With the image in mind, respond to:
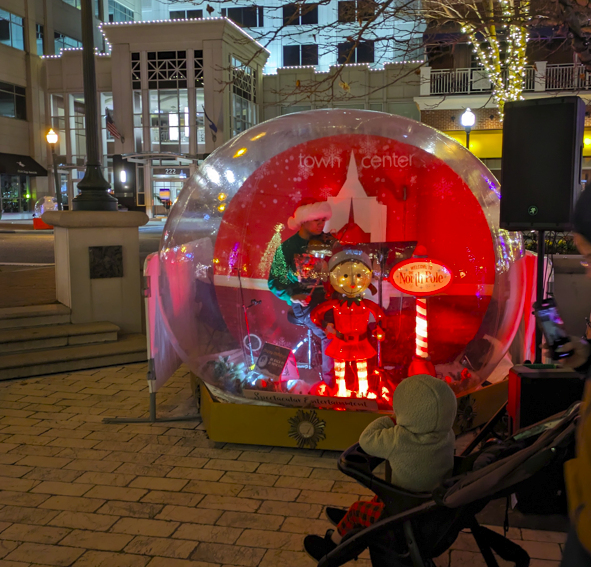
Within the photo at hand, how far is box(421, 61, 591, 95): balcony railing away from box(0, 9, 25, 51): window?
2291cm

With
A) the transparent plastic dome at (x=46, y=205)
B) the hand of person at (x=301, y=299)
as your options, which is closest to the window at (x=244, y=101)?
the transparent plastic dome at (x=46, y=205)

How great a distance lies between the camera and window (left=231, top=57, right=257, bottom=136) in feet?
103

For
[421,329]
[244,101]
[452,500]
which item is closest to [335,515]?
[452,500]

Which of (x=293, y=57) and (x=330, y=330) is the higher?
(x=293, y=57)

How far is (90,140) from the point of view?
748cm

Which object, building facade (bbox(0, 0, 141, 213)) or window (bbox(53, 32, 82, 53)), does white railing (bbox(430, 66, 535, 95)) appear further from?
window (bbox(53, 32, 82, 53))

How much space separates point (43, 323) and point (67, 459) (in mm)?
3172

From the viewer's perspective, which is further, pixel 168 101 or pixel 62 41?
pixel 62 41

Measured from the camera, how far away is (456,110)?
22.6 metres

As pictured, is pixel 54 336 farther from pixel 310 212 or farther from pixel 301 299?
pixel 310 212

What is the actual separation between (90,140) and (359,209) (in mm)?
3966

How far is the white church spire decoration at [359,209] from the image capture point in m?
5.27

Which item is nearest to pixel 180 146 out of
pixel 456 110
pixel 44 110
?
pixel 44 110

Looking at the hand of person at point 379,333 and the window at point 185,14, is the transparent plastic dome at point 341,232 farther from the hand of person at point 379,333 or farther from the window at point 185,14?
the window at point 185,14
